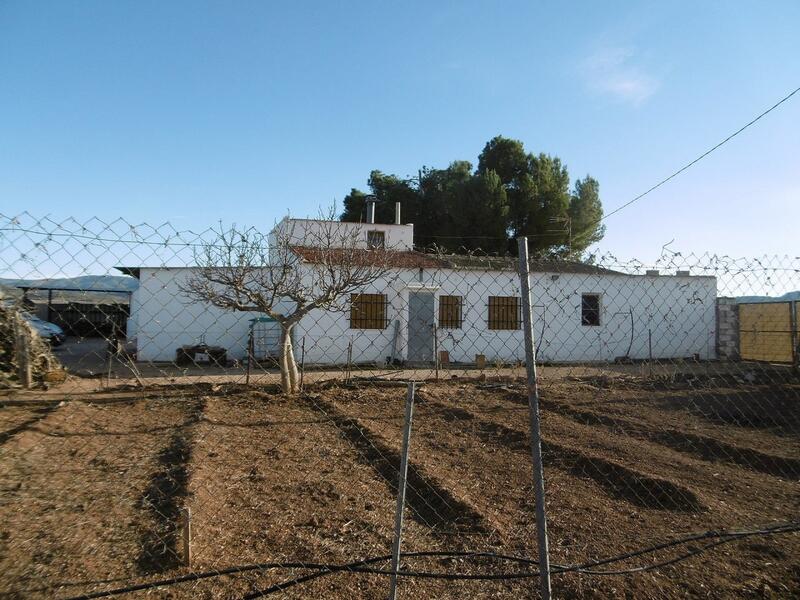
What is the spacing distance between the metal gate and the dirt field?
632 cm

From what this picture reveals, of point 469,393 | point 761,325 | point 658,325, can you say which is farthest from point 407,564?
point 761,325

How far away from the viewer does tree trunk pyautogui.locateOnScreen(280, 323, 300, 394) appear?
814 centimetres

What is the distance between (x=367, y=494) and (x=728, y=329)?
14.0 meters

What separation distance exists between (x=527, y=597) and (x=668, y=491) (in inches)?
84.8

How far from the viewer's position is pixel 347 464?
485cm

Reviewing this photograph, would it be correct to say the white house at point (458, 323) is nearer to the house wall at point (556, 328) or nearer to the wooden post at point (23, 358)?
the house wall at point (556, 328)

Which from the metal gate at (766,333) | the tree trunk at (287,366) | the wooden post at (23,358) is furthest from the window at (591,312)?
the wooden post at (23,358)

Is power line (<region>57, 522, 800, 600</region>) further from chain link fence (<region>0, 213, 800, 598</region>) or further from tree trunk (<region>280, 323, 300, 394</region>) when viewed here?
tree trunk (<region>280, 323, 300, 394</region>)

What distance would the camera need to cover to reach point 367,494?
402cm

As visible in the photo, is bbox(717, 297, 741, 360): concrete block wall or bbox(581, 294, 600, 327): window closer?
bbox(717, 297, 741, 360): concrete block wall

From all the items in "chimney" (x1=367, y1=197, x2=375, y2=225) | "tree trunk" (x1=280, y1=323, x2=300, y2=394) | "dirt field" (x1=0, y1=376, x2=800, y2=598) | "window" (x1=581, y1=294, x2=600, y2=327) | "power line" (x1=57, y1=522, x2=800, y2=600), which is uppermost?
"chimney" (x1=367, y1=197, x2=375, y2=225)

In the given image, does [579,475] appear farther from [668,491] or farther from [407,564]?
[407,564]

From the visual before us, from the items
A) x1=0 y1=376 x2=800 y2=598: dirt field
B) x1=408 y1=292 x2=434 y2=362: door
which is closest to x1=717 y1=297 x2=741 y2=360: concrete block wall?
x1=0 y1=376 x2=800 y2=598: dirt field

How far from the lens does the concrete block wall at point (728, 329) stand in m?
13.2
